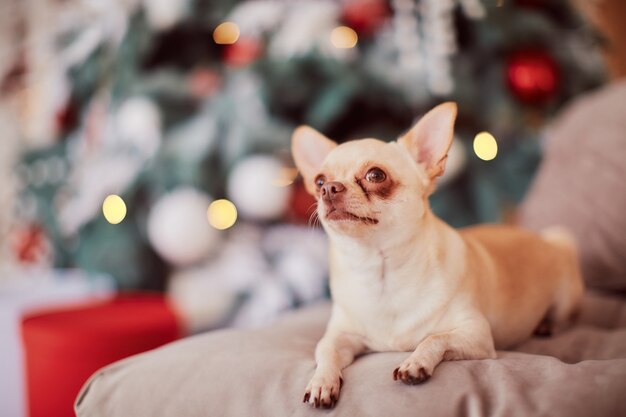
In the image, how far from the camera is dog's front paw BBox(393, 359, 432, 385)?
0.84m

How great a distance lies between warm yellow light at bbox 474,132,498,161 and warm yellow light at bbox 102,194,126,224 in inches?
55.5

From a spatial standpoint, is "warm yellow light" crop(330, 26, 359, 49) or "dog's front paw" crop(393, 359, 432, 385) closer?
"dog's front paw" crop(393, 359, 432, 385)

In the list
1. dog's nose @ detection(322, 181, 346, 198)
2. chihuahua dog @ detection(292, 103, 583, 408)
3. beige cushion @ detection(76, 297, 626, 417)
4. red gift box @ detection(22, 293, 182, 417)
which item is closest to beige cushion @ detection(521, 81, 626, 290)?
beige cushion @ detection(76, 297, 626, 417)

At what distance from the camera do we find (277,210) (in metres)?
2.03

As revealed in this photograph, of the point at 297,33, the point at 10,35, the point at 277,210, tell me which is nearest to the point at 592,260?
the point at 277,210

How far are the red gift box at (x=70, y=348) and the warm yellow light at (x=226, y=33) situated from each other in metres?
1.24

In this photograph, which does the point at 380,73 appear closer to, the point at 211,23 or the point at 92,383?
the point at 211,23

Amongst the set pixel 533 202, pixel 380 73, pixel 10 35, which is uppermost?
pixel 10 35

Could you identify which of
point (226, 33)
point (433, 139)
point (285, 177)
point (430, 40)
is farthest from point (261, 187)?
point (433, 139)

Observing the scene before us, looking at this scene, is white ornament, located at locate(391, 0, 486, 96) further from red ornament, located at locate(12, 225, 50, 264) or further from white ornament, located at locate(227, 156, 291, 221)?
red ornament, located at locate(12, 225, 50, 264)

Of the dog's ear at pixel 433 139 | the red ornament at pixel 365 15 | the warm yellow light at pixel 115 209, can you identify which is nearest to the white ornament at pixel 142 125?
the warm yellow light at pixel 115 209

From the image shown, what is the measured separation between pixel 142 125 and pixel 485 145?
1341mm

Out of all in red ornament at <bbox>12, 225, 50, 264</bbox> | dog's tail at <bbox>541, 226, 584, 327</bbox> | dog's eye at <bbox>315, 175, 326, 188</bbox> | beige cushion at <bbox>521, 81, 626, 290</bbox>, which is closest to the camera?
dog's eye at <bbox>315, 175, 326, 188</bbox>

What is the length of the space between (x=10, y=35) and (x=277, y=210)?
7.39 ft
